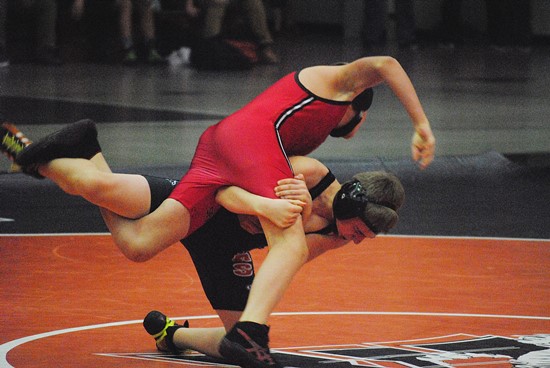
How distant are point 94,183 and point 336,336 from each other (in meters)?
0.98

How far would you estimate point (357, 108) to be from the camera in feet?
14.3

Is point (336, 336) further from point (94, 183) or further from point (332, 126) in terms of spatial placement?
point (94, 183)

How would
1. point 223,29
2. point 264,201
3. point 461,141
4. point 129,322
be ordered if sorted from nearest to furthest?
point 264,201 → point 129,322 → point 461,141 → point 223,29

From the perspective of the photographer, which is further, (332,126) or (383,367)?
(332,126)

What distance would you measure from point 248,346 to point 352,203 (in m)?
0.60

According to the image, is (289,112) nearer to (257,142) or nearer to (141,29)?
(257,142)

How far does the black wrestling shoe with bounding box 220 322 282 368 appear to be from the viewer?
3.61 metres

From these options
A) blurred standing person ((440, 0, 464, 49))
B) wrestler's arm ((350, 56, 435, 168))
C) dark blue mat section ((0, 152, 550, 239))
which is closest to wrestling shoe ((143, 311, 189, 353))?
wrestler's arm ((350, 56, 435, 168))

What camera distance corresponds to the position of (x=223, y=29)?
1444 cm

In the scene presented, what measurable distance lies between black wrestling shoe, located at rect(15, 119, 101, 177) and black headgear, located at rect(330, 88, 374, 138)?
828 mm

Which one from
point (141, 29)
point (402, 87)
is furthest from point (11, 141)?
point (141, 29)

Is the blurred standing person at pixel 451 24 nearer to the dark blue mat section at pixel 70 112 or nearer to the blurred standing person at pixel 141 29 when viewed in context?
the blurred standing person at pixel 141 29

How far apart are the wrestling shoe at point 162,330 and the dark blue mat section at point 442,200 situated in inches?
82.2

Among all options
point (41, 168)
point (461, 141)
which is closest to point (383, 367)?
point (41, 168)
